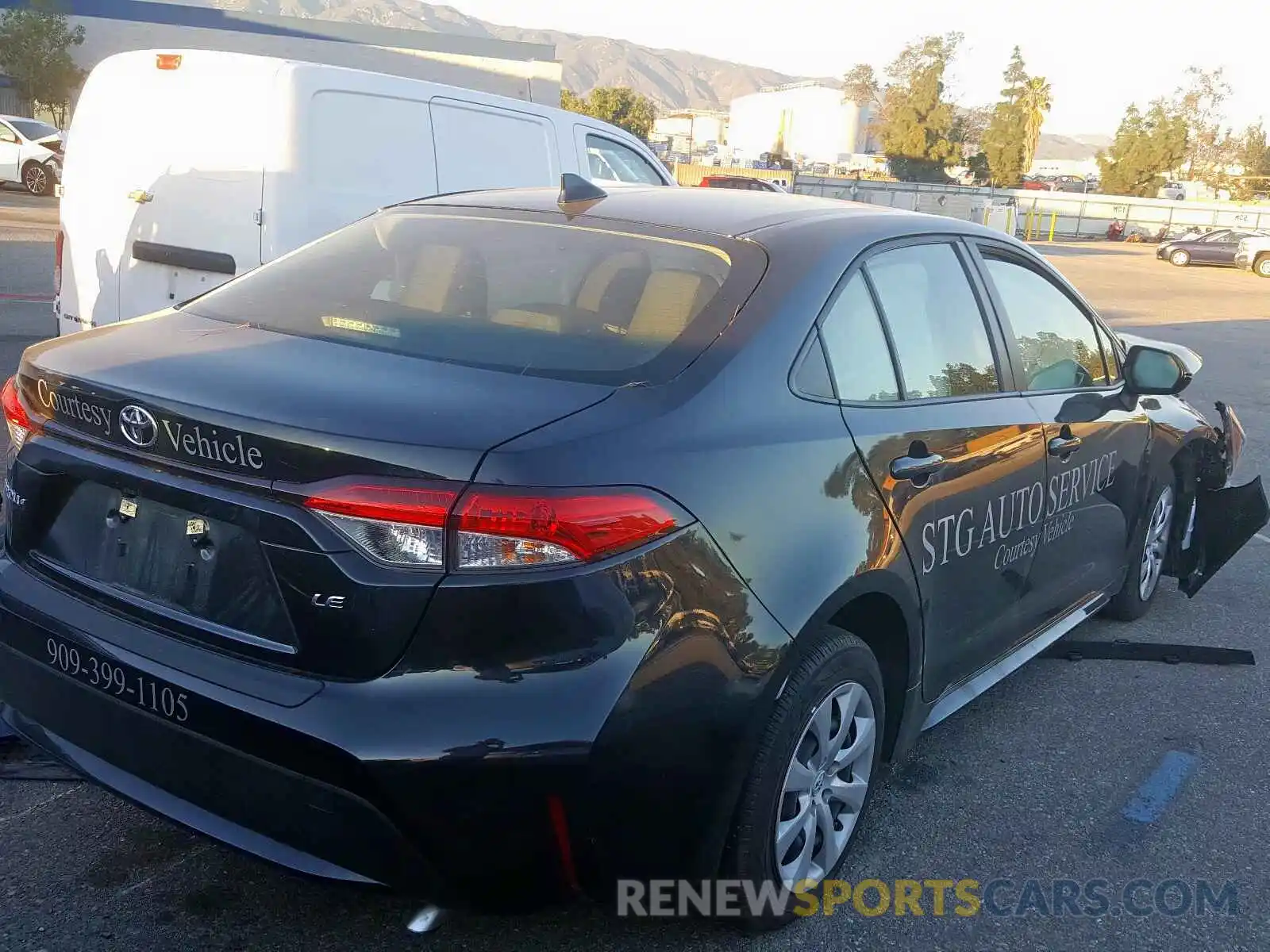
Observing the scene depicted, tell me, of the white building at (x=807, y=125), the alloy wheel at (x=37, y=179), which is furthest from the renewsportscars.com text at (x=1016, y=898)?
the white building at (x=807, y=125)

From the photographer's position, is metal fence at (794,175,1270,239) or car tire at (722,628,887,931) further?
metal fence at (794,175,1270,239)

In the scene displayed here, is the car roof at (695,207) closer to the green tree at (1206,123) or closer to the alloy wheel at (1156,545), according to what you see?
the alloy wheel at (1156,545)

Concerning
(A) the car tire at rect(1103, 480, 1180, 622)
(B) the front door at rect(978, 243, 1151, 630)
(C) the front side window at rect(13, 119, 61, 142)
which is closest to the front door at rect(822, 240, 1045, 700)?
(B) the front door at rect(978, 243, 1151, 630)

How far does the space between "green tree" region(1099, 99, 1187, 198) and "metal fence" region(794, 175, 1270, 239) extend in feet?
48.1

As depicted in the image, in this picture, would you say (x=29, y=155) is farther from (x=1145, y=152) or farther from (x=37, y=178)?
(x=1145, y=152)

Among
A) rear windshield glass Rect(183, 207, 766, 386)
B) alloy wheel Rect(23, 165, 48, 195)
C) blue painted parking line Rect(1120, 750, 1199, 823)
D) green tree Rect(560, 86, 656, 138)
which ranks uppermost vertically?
green tree Rect(560, 86, 656, 138)

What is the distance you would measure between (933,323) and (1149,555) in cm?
234

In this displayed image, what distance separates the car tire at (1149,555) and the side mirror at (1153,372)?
0.61 metres

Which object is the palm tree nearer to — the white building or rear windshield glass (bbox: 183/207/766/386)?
the white building

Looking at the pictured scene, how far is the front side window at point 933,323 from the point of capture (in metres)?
3.24

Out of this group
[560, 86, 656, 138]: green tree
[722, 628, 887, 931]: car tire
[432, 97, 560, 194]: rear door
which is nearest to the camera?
[722, 628, 887, 931]: car tire

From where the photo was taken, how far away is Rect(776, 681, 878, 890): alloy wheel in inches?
108

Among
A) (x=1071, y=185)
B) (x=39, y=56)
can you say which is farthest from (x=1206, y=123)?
(x=39, y=56)

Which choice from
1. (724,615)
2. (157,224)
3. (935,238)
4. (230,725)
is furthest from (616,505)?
(157,224)
